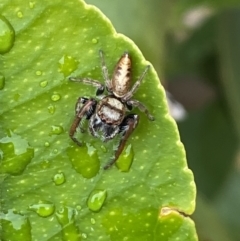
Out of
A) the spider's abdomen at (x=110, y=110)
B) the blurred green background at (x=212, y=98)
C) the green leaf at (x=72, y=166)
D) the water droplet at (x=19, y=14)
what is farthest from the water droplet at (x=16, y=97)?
the blurred green background at (x=212, y=98)

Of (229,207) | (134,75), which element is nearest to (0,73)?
(134,75)

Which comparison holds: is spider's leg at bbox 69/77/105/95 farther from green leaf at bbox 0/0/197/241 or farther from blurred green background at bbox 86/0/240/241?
blurred green background at bbox 86/0/240/241

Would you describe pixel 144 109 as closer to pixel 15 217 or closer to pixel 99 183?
pixel 99 183

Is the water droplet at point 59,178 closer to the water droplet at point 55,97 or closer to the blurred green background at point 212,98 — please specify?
the water droplet at point 55,97

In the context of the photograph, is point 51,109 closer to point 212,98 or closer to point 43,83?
point 43,83

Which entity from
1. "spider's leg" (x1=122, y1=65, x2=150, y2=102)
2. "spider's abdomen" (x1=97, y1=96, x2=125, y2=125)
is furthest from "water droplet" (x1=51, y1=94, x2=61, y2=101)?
"spider's abdomen" (x1=97, y1=96, x2=125, y2=125)

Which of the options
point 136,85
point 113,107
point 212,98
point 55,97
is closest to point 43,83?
point 55,97
